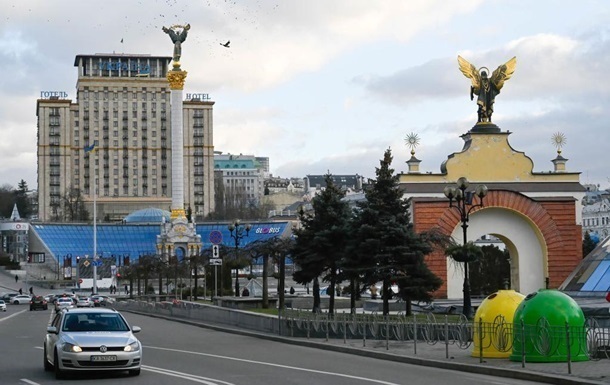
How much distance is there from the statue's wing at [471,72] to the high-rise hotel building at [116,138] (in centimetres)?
12685

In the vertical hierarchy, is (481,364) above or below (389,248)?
below

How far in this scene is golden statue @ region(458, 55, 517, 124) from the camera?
5284 cm

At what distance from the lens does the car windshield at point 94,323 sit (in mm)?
19219

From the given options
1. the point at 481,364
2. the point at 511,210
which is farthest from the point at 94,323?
the point at 511,210

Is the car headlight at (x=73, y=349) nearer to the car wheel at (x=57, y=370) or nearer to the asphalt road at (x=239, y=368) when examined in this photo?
the car wheel at (x=57, y=370)

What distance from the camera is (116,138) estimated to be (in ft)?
583

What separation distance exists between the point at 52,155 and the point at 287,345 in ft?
502

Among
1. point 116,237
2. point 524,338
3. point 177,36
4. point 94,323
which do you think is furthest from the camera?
point 116,237

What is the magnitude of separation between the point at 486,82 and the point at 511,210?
729 centimetres

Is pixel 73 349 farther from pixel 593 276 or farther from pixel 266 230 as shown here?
pixel 266 230

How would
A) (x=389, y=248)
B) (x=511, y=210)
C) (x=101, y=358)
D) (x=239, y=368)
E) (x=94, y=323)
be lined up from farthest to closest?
(x=511, y=210) → (x=389, y=248) → (x=239, y=368) → (x=94, y=323) → (x=101, y=358)

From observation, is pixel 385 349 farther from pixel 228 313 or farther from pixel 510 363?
pixel 228 313

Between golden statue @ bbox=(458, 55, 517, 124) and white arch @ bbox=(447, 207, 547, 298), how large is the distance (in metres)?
5.66

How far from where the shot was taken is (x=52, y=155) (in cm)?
17475
